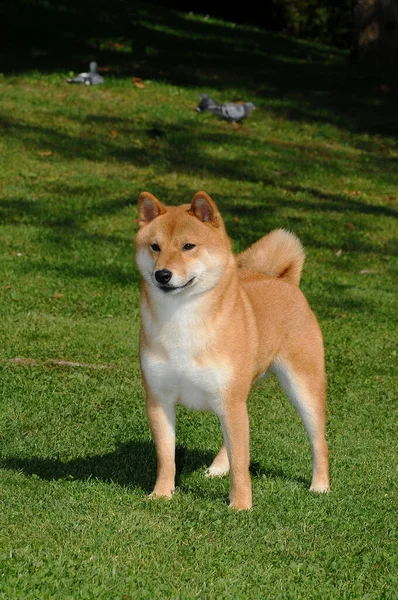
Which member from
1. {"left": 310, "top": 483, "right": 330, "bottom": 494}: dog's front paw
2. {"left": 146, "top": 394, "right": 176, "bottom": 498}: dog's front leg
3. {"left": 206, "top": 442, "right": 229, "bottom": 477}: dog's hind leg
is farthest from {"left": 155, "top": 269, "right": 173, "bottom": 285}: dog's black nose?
{"left": 310, "top": 483, "right": 330, "bottom": 494}: dog's front paw

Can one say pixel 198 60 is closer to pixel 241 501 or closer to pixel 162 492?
pixel 162 492

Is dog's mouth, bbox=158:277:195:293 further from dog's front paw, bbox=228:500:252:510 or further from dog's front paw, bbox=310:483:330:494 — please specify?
dog's front paw, bbox=310:483:330:494

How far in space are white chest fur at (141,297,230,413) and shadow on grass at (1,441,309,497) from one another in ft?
2.64

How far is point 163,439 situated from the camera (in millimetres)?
5430

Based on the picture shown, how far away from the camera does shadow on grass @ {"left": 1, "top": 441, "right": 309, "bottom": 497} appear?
591 cm

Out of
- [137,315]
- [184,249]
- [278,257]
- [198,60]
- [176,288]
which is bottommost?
[198,60]

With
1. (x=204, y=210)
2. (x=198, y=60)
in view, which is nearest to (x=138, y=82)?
(x=198, y=60)

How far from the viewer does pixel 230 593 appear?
170 inches

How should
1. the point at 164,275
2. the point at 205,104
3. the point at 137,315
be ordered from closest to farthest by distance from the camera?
1. the point at 164,275
2. the point at 137,315
3. the point at 205,104

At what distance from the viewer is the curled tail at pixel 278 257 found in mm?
6195

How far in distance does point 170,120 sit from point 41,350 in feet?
26.6

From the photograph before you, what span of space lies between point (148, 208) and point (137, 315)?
4375 millimetres

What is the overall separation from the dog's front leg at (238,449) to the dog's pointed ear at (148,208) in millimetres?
1054

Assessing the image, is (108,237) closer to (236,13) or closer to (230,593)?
(230,593)
